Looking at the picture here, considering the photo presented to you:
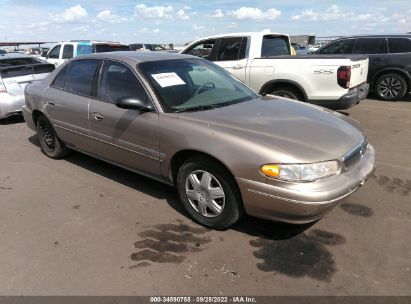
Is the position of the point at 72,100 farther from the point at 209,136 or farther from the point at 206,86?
the point at 209,136

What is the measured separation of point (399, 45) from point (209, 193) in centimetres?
879

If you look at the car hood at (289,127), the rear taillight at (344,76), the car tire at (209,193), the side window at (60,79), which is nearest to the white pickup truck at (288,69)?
the rear taillight at (344,76)

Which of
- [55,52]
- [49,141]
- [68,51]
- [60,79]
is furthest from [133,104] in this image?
[55,52]

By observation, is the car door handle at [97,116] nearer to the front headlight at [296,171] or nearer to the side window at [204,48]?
the front headlight at [296,171]

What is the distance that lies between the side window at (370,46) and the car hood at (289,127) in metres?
7.26

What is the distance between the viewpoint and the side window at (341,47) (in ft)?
35.3

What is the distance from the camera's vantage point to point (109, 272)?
3.04 meters

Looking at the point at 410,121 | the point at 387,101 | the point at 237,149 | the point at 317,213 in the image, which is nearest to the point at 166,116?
the point at 237,149

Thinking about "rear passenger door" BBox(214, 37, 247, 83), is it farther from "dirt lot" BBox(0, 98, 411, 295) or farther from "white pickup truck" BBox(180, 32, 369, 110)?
"dirt lot" BBox(0, 98, 411, 295)

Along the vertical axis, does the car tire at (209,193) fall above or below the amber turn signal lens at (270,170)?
below

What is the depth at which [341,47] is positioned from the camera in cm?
1091

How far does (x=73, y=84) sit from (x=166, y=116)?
1.87m

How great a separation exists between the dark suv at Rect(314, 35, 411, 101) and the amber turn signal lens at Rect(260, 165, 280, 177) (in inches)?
331

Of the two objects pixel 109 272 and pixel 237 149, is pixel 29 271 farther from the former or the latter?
pixel 237 149
